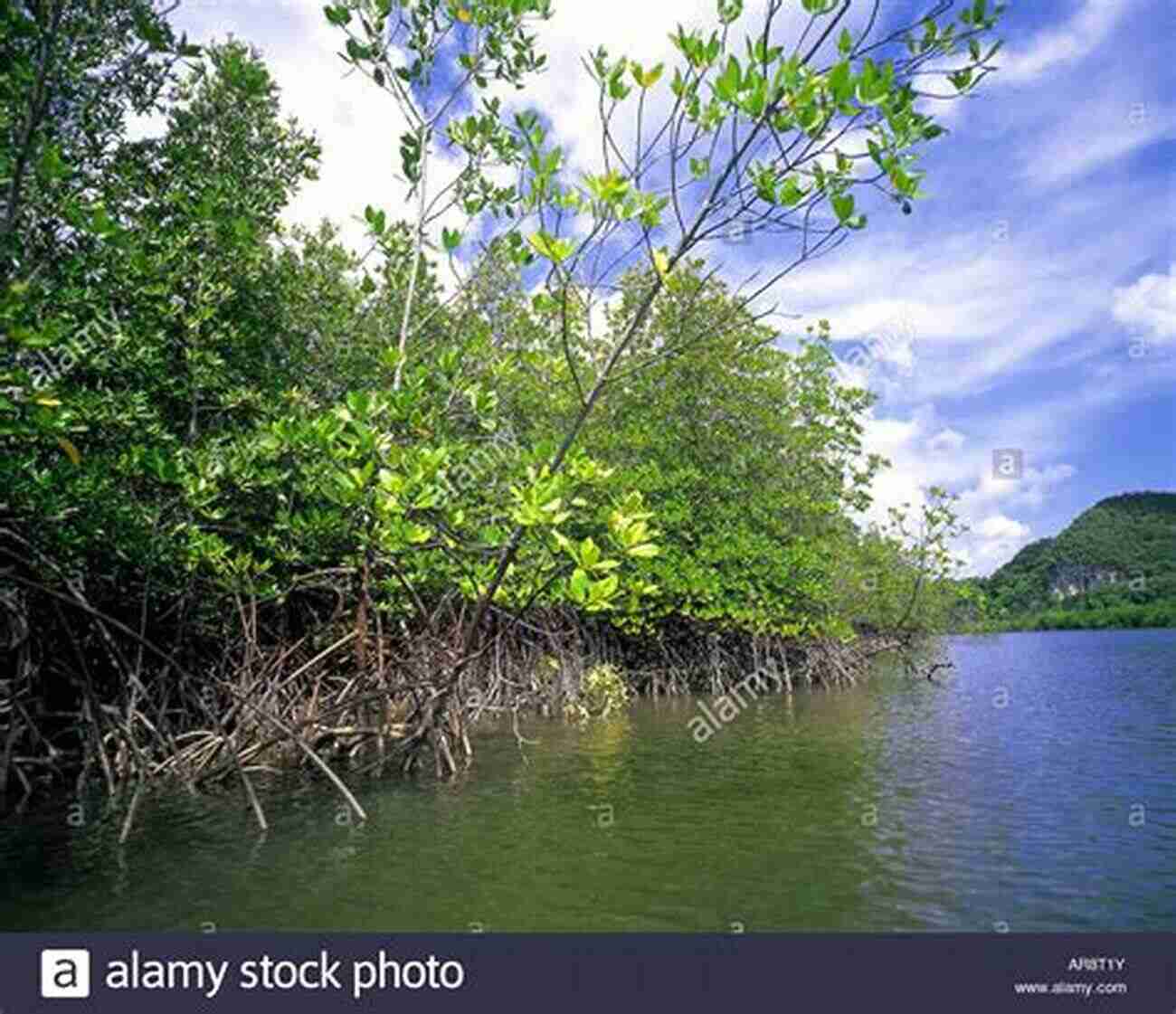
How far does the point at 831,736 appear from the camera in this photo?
1363 centimetres

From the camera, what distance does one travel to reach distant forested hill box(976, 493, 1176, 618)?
93.3 m

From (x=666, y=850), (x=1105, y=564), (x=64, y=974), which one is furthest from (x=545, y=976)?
(x=1105, y=564)

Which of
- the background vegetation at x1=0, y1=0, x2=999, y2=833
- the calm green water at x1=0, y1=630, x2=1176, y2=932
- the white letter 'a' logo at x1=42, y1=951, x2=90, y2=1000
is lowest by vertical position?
the calm green water at x1=0, y1=630, x2=1176, y2=932

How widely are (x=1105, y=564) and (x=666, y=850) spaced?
11092 centimetres

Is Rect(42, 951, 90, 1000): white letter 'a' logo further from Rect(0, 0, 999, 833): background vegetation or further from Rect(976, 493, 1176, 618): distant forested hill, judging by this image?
Rect(976, 493, 1176, 618): distant forested hill

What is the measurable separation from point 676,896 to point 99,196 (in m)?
7.95

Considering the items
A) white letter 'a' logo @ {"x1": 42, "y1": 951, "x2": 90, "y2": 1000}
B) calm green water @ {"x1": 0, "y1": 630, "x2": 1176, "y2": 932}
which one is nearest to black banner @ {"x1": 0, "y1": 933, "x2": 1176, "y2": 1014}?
white letter 'a' logo @ {"x1": 42, "y1": 951, "x2": 90, "y2": 1000}

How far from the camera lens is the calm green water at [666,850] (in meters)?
5.56

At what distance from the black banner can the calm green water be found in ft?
2.42

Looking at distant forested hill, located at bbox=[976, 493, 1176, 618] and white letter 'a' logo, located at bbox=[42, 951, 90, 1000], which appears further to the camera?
distant forested hill, located at bbox=[976, 493, 1176, 618]

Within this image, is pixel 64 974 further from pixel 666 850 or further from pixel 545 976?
pixel 666 850

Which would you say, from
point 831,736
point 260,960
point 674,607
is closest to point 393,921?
point 260,960

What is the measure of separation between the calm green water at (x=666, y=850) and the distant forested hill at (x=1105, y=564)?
8860cm

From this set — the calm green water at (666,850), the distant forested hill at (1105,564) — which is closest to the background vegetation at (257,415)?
the calm green water at (666,850)
